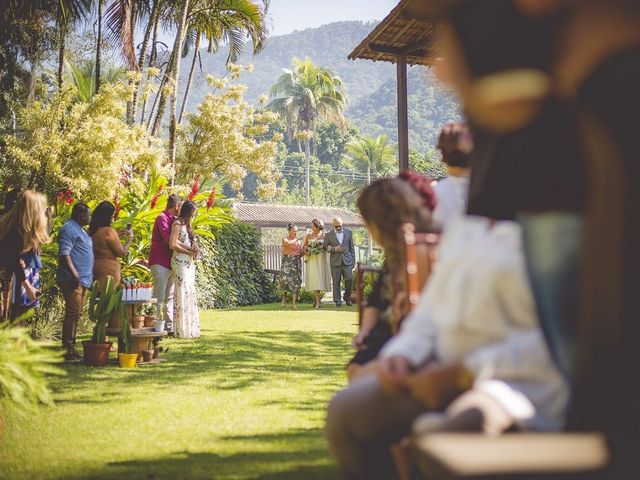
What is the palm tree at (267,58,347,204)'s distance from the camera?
252 feet

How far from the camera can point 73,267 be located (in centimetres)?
777

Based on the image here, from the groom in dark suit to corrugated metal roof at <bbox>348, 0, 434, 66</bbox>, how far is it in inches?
253

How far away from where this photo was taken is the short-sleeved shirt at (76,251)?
7762mm

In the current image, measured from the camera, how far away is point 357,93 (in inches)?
7830

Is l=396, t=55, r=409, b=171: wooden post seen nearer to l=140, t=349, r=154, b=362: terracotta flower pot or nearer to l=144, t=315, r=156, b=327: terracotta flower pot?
l=144, t=315, r=156, b=327: terracotta flower pot

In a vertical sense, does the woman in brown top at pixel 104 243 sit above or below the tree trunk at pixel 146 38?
below

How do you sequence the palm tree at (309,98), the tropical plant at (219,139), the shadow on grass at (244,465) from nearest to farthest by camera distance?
1. the shadow on grass at (244,465)
2. the tropical plant at (219,139)
3. the palm tree at (309,98)

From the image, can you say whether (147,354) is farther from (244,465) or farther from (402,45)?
Result: (402,45)

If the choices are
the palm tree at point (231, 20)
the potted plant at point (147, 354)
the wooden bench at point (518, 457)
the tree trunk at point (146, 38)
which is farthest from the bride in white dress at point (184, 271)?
the palm tree at point (231, 20)

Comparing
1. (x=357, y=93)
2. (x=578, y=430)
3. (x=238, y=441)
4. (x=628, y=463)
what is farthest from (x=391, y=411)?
(x=357, y=93)

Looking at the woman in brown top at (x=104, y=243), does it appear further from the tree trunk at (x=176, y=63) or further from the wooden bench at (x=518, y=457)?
the tree trunk at (x=176, y=63)

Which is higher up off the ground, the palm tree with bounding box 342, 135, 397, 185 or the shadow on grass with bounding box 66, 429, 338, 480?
the palm tree with bounding box 342, 135, 397, 185

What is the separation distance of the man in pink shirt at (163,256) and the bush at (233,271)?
5862mm

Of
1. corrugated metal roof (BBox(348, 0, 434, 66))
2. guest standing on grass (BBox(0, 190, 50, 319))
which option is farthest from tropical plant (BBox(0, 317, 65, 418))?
corrugated metal roof (BBox(348, 0, 434, 66))
